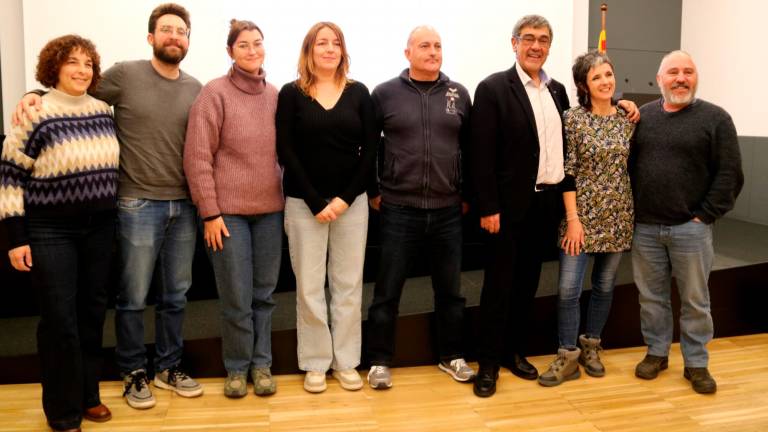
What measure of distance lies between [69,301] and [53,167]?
0.47 meters

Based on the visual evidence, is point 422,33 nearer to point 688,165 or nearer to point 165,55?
point 165,55

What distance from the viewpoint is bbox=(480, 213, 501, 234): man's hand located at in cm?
256

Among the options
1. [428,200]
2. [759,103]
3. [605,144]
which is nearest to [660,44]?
[759,103]

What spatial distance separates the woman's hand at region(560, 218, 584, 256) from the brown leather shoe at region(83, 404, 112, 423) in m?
1.97

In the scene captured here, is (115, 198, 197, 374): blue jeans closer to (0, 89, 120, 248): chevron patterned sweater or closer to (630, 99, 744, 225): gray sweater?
(0, 89, 120, 248): chevron patterned sweater

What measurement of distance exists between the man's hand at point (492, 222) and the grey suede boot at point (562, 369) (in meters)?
0.68

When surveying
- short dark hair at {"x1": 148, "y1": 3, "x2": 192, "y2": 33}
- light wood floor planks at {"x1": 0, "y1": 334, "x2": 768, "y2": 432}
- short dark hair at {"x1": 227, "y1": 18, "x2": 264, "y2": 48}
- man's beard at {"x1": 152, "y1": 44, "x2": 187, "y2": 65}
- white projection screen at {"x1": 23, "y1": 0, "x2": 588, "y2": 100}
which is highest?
white projection screen at {"x1": 23, "y1": 0, "x2": 588, "y2": 100}

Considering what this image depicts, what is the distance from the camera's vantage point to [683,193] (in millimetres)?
2607

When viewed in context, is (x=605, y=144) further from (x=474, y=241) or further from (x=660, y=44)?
(x=660, y=44)

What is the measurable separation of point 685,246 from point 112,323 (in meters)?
2.67

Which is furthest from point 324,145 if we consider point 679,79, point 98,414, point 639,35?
point 639,35

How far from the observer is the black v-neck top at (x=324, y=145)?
8.08 feet

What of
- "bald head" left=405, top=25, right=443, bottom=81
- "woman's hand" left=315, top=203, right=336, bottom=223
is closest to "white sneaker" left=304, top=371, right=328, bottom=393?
"woman's hand" left=315, top=203, right=336, bottom=223

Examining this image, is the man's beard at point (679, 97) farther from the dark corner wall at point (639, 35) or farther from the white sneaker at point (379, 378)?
the dark corner wall at point (639, 35)
